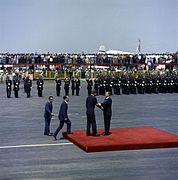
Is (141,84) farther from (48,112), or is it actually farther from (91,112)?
(91,112)

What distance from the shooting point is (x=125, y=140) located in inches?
640

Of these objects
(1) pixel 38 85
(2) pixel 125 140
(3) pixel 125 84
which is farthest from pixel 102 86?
(2) pixel 125 140

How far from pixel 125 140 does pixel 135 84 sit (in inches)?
841

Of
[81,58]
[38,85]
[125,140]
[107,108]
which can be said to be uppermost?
[81,58]

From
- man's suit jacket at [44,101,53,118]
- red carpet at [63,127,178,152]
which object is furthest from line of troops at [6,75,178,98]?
red carpet at [63,127,178,152]

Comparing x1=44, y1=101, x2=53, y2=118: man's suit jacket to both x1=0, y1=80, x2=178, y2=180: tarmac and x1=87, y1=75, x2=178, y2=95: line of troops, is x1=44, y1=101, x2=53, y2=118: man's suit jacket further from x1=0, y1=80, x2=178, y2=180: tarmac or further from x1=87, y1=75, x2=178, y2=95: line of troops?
x1=87, y1=75, x2=178, y2=95: line of troops

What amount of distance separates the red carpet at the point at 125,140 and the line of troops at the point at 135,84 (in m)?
17.7

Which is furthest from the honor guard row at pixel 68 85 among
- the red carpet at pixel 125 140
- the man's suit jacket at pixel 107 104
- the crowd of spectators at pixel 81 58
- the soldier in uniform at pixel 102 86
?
the man's suit jacket at pixel 107 104

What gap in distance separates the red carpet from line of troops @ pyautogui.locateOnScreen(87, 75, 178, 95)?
17687mm

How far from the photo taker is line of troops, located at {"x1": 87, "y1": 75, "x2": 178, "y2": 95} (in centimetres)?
3631

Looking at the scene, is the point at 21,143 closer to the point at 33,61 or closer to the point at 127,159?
the point at 127,159

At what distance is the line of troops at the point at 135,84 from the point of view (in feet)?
119

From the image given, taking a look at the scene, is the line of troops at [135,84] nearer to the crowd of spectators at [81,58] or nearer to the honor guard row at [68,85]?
the honor guard row at [68,85]

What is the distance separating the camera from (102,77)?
36594 mm
